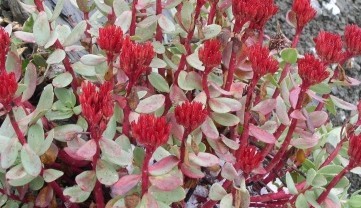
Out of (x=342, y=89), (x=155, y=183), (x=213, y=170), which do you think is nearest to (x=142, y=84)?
(x=213, y=170)

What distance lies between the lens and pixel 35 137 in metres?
0.94

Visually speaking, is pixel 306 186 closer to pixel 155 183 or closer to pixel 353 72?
pixel 155 183

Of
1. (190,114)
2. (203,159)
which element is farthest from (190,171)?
(190,114)

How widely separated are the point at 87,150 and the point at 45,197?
0.62 ft

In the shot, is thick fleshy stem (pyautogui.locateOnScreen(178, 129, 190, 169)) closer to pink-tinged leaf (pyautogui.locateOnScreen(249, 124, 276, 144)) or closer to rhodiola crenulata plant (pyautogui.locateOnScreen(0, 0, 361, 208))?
rhodiola crenulata plant (pyautogui.locateOnScreen(0, 0, 361, 208))

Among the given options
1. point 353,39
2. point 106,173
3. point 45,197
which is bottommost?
point 45,197

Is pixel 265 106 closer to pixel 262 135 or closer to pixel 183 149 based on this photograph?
pixel 262 135

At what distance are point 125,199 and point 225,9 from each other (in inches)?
17.6

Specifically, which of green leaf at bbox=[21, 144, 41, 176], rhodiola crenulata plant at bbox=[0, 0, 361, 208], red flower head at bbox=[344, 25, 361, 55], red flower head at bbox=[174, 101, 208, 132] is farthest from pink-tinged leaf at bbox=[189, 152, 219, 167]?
red flower head at bbox=[344, 25, 361, 55]

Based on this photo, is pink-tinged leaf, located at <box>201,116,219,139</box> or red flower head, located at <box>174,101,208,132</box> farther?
pink-tinged leaf, located at <box>201,116,219,139</box>

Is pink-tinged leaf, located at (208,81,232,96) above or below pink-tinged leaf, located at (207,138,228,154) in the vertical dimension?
above

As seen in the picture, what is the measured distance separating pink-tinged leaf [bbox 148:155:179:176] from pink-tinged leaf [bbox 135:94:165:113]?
90mm

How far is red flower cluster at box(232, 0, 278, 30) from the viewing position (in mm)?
959

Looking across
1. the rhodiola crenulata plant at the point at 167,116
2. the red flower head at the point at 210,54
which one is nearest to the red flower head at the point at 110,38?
the rhodiola crenulata plant at the point at 167,116
